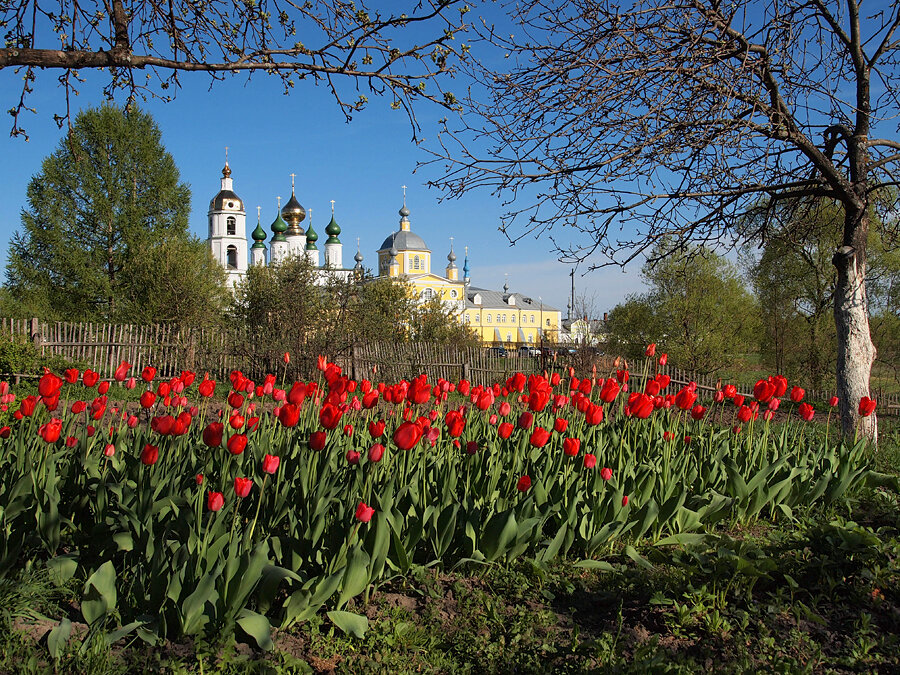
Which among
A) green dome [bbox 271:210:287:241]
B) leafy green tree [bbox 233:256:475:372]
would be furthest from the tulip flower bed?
green dome [bbox 271:210:287:241]

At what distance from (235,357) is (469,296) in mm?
74779

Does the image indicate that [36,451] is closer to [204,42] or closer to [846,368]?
[204,42]

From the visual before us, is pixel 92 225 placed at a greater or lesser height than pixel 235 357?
greater

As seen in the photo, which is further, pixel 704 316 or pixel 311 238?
pixel 311 238

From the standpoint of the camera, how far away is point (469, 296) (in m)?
90.1

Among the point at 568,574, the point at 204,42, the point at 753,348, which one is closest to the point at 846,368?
the point at 568,574

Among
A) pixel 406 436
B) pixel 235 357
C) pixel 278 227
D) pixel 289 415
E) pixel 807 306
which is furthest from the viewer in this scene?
pixel 278 227

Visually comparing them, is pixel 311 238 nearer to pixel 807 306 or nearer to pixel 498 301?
pixel 498 301

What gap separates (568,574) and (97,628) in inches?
83.3

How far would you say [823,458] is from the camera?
4.68 metres

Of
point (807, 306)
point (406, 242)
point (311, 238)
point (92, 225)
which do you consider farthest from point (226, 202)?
point (807, 306)

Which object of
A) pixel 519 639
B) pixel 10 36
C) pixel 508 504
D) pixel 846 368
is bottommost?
pixel 519 639

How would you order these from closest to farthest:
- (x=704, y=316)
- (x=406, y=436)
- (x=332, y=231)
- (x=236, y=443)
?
(x=236, y=443) < (x=406, y=436) < (x=704, y=316) < (x=332, y=231)

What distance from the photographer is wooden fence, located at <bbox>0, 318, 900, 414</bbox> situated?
48.4ft
